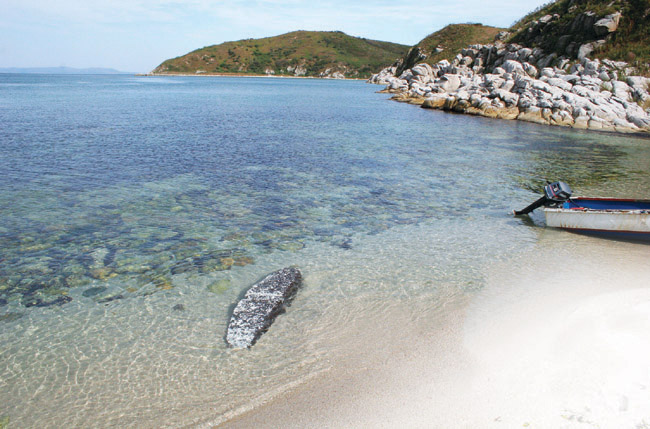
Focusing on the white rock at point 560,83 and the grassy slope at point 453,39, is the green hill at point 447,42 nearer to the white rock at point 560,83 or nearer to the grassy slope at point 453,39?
the grassy slope at point 453,39

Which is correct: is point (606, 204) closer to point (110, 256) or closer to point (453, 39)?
point (110, 256)

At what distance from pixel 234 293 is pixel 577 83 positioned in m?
54.3

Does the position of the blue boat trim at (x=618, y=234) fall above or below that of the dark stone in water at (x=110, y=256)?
below

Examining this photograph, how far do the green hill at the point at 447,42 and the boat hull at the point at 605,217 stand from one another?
104374mm

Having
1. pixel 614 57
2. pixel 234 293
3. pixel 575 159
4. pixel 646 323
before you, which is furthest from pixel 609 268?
pixel 614 57

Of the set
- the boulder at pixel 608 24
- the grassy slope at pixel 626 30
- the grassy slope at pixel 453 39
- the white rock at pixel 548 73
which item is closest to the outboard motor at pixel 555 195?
the grassy slope at pixel 626 30

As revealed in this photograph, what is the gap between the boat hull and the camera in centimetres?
1385

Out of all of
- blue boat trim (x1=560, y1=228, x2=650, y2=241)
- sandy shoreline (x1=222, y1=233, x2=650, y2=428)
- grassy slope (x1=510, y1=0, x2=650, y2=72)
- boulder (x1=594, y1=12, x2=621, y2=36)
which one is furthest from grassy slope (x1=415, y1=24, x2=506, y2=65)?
sandy shoreline (x1=222, y1=233, x2=650, y2=428)

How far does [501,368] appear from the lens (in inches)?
295

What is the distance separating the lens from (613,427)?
19.6ft

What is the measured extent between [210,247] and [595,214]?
12793 millimetres

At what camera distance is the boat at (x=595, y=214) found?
13.9 meters

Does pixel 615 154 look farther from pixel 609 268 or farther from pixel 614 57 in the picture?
pixel 614 57

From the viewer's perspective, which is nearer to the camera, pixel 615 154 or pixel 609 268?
pixel 609 268
